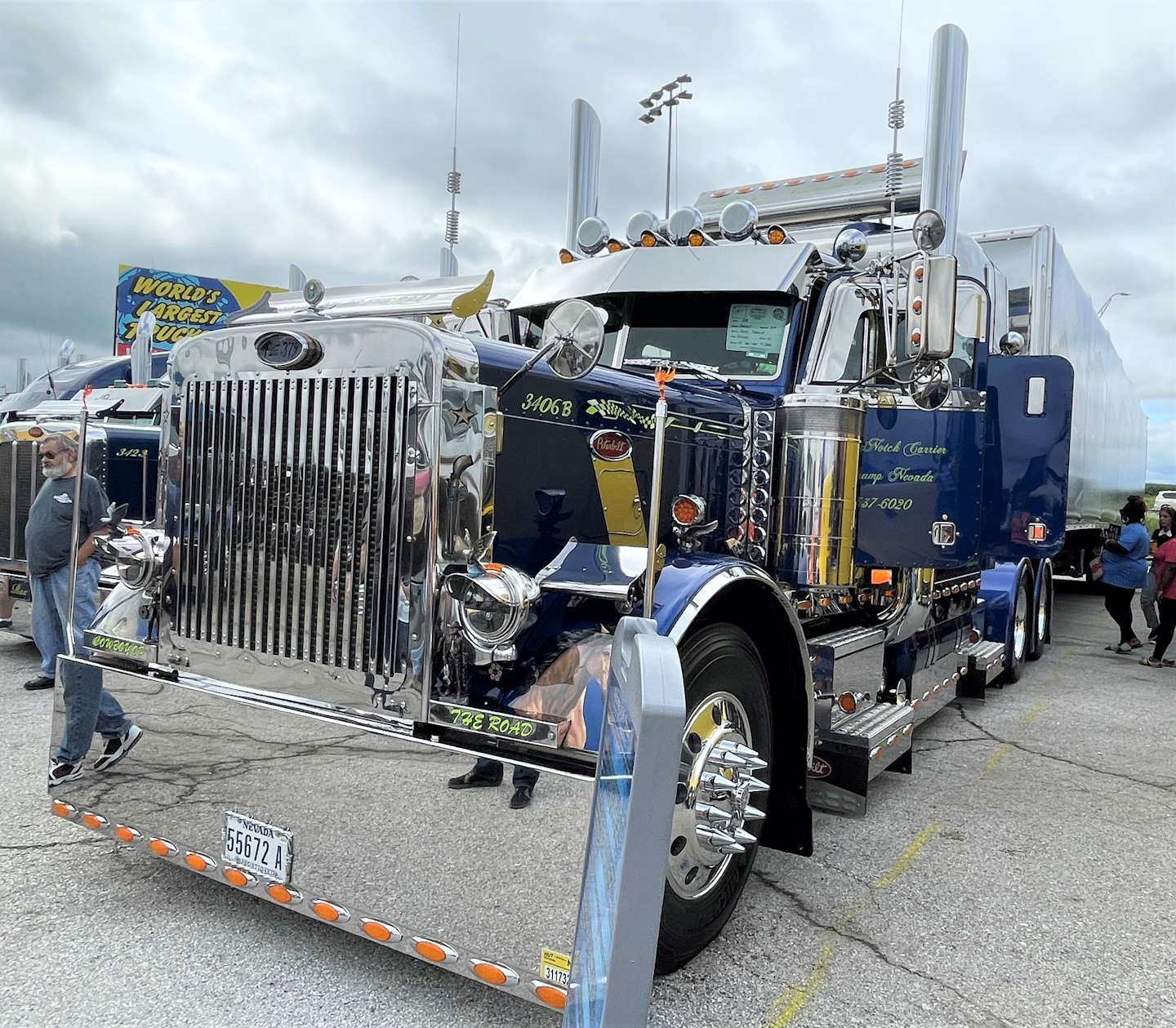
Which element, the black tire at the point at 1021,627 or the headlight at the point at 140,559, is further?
the black tire at the point at 1021,627

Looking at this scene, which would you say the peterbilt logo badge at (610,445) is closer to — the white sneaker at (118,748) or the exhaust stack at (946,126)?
the white sneaker at (118,748)

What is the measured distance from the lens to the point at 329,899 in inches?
110

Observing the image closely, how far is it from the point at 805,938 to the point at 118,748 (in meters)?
2.45

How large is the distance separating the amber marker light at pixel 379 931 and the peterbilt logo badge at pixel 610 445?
162 cm

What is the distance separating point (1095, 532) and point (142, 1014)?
48.7 feet

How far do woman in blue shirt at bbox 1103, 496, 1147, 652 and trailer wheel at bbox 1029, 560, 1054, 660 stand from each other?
77 cm

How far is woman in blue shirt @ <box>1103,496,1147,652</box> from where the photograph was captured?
33.7 ft

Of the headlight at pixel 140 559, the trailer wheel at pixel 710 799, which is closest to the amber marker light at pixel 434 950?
the trailer wheel at pixel 710 799

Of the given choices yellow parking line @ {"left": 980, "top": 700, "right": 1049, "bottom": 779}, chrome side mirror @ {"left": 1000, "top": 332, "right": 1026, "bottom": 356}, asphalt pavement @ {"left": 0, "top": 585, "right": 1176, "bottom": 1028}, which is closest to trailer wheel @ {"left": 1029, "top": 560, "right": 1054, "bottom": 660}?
yellow parking line @ {"left": 980, "top": 700, "right": 1049, "bottom": 779}

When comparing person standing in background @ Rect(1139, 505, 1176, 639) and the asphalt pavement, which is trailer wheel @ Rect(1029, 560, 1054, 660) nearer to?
Result: person standing in background @ Rect(1139, 505, 1176, 639)

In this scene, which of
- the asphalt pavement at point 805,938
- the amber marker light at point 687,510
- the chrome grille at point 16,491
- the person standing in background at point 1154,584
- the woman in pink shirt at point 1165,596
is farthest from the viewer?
the person standing in background at point 1154,584

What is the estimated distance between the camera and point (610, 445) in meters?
3.41

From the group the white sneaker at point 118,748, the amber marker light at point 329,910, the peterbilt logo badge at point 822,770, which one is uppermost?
the white sneaker at point 118,748

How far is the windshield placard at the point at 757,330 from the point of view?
181 inches
